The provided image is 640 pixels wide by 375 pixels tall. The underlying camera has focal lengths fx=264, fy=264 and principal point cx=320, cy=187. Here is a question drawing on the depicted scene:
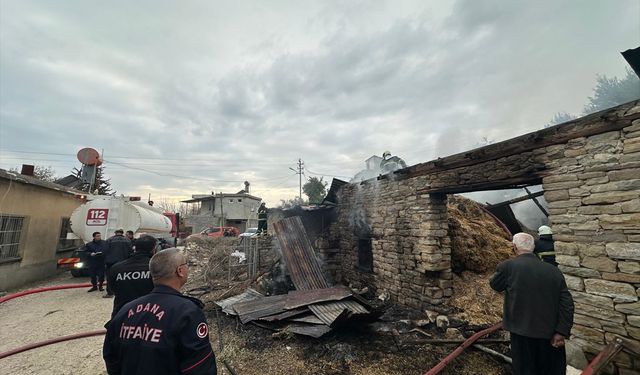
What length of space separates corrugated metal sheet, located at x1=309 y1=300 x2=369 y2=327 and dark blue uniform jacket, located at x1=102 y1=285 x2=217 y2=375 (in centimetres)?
311

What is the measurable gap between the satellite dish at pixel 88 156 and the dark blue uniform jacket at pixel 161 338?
12701 millimetres

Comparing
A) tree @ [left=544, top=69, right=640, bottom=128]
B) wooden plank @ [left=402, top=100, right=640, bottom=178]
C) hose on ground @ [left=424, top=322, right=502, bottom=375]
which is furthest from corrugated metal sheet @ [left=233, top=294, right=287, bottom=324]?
tree @ [left=544, top=69, right=640, bottom=128]

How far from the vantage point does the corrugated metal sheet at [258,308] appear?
5.30 meters

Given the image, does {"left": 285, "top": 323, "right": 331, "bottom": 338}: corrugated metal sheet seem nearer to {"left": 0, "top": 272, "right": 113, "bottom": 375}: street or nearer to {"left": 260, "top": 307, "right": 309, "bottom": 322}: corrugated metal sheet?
{"left": 260, "top": 307, "right": 309, "bottom": 322}: corrugated metal sheet

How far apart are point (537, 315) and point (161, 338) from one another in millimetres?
3597

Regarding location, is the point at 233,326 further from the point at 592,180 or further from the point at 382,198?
the point at 592,180

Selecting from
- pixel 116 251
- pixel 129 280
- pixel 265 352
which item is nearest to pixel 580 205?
pixel 265 352

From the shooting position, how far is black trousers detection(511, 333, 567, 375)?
9.41 feet

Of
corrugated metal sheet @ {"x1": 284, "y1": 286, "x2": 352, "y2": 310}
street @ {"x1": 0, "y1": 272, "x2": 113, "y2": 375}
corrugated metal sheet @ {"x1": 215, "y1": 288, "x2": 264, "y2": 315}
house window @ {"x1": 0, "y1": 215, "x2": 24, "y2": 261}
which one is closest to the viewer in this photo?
street @ {"x1": 0, "y1": 272, "x2": 113, "y2": 375}

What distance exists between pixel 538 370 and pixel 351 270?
6.08 m

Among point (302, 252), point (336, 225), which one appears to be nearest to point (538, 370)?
point (302, 252)

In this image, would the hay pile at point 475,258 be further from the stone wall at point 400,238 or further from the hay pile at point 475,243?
the stone wall at point 400,238

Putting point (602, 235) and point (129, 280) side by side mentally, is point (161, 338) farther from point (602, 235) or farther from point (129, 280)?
point (602, 235)

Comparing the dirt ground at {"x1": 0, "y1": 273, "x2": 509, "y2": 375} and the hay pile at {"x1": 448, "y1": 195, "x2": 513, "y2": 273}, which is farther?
the hay pile at {"x1": 448, "y1": 195, "x2": 513, "y2": 273}
